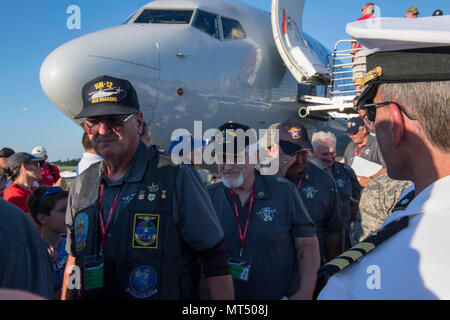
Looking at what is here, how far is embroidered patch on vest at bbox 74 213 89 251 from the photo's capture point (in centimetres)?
204

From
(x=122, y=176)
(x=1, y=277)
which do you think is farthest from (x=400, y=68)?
(x=122, y=176)

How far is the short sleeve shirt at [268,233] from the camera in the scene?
2.63 m

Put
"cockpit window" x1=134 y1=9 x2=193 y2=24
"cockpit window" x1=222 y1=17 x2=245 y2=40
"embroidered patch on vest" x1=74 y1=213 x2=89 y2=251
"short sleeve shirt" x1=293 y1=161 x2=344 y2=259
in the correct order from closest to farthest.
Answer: "embroidered patch on vest" x1=74 y1=213 x2=89 y2=251 < "short sleeve shirt" x1=293 y1=161 x2=344 y2=259 < "cockpit window" x1=134 y1=9 x2=193 y2=24 < "cockpit window" x1=222 y1=17 x2=245 y2=40

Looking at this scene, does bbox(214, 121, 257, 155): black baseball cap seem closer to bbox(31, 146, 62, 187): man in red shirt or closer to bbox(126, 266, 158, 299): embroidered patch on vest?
bbox(126, 266, 158, 299): embroidered patch on vest

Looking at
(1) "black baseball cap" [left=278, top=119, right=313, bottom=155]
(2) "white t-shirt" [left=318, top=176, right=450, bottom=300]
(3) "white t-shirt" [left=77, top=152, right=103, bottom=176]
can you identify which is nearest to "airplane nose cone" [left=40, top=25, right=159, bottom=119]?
(3) "white t-shirt" [left=77, top=152, right=103, bottom=176]

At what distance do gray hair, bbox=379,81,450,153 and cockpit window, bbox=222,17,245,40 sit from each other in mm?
6611

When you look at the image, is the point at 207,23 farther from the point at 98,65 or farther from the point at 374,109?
Answer: the point at 374,109

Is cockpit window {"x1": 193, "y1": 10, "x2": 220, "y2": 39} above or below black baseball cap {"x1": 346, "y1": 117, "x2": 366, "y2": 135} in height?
above

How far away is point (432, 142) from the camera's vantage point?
938 mm

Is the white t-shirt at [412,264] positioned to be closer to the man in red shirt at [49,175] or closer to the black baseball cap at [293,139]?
the black baseball cap at [293,139]

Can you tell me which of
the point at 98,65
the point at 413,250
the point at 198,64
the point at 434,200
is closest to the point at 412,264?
the point at 413,250

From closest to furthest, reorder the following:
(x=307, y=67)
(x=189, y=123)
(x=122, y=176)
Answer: (x=122, y=176)
(x=189, y=123)
(x=307, y=67)
